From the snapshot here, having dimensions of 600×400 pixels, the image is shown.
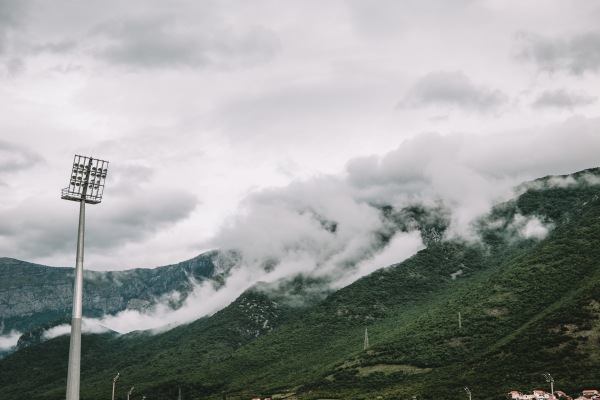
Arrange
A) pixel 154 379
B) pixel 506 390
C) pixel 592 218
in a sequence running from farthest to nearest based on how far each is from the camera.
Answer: pixel 154 379
pixel 592 218
pixel 506 390

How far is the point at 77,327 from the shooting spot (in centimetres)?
3194

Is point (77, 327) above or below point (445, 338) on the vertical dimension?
above

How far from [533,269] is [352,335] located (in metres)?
56.7

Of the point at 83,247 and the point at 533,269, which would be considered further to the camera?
the point at 533,269

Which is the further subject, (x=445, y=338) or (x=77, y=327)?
(x=445, y=338)

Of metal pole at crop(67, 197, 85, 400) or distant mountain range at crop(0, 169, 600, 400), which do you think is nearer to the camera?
metal pole at crop(67, 197, 85, 400)

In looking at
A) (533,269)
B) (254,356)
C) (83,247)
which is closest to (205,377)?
(254,356)

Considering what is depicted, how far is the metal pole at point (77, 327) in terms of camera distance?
30.5m

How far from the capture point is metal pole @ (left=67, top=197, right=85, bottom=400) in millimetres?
30520

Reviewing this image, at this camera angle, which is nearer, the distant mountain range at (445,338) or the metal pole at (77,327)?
the metal pole at (77,327)

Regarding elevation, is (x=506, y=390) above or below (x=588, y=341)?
below

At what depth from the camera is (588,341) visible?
302ft

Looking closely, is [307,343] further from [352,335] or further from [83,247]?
[83,247]

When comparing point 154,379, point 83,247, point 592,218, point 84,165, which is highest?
point 592,218
